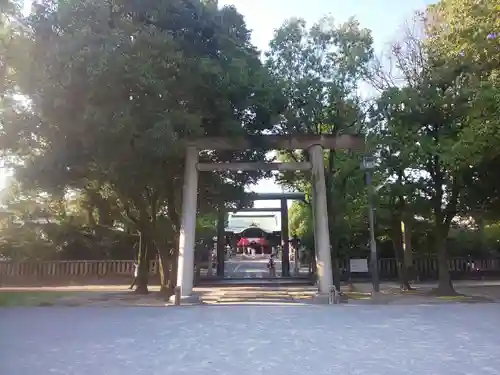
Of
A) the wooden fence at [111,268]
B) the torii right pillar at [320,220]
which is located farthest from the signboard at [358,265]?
the torii right pillar at [320,220]

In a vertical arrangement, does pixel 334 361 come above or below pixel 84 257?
below

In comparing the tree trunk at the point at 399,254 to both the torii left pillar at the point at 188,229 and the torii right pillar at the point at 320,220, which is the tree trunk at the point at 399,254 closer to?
the torii right pillar at the point at 320,220

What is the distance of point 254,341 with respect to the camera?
8.55 meters

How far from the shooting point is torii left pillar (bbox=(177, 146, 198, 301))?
15.8 meters

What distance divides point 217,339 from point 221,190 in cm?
1101

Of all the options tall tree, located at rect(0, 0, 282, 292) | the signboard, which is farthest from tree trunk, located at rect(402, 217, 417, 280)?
tall tree, located at rect(0, 0, 282, 292)

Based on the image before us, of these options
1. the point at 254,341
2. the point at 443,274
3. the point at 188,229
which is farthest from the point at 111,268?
the point at 254,341

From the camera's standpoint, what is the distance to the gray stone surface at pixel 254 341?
6.55 m

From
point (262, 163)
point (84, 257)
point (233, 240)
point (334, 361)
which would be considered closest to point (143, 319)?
point (334, 361)

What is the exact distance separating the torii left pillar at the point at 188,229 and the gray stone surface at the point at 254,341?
2539 mm

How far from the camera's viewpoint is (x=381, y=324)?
10547 millimetres

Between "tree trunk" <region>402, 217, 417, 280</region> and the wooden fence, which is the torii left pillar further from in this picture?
"tree trunk" <region>402, 217, 417, 280</region>

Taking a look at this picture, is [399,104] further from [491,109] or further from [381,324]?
[381,324]

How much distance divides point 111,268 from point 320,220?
1429cm
